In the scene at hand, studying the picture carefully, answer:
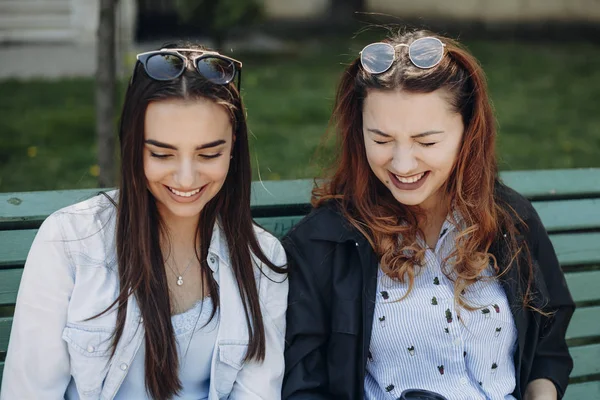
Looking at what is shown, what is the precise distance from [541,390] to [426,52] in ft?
4.03

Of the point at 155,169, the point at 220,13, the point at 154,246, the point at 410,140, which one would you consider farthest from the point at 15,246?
the point at 220,13

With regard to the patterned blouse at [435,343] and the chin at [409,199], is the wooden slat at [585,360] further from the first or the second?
the chin at [409,199]

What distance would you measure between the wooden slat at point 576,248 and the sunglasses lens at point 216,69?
155 centimetres

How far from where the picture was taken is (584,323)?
3.43 meters

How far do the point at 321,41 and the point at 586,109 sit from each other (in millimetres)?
5770

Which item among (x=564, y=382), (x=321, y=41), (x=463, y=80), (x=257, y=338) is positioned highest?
(x=463, y=80)

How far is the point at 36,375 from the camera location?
246 cm

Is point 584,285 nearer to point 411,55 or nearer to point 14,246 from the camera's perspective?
point 411,55

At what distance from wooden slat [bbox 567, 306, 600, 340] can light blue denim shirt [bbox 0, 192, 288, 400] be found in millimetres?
1322

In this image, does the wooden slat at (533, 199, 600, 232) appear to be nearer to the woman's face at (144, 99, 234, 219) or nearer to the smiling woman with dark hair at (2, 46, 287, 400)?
the smiling woman with dark hair at (2, 46, 287, 400)

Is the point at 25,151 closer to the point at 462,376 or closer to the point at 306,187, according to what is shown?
the point at 306,187

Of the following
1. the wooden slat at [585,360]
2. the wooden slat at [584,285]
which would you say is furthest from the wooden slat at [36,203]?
the wooden slat at [585,360]

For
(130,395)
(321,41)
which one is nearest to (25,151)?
Answer: (130,395)

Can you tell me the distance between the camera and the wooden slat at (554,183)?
3.40m
